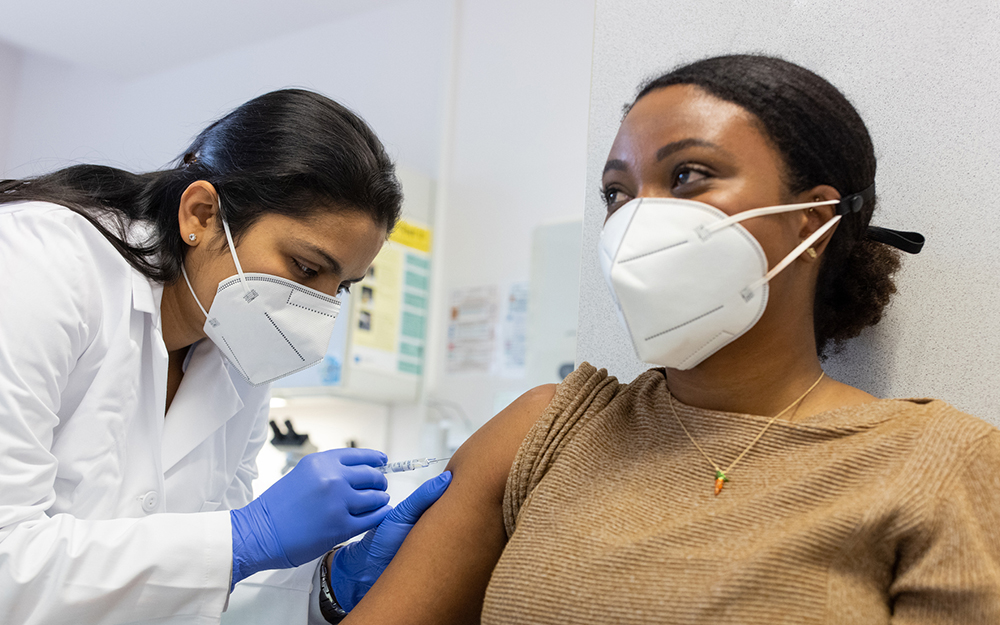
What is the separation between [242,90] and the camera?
438cm

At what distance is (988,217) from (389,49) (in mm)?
3352

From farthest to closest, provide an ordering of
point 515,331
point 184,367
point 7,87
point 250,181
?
point 7,87
point 515,331
point 184,367
point 250,181

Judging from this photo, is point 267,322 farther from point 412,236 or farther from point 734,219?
point 412,236

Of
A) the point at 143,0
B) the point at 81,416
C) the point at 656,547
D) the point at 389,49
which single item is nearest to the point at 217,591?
the point at 81,416

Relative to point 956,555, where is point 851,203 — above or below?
above

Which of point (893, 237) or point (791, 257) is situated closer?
point (791, 257)

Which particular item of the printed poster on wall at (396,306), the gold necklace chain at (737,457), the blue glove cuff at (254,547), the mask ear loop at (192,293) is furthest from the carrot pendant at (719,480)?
the printed poster on wall at (396,306)

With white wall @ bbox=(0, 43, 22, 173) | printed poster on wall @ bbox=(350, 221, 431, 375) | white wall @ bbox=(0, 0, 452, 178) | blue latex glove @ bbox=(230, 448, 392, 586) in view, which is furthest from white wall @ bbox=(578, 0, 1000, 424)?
white wall @ bbox=(0, 43, 22, 173)

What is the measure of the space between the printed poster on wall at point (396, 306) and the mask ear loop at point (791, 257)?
9.13ft

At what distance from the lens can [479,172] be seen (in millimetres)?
3898

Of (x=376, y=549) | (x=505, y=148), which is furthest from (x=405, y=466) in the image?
(x=505, y=148)

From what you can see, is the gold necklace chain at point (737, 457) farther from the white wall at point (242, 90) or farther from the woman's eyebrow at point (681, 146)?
the white wall at point (242, 90)

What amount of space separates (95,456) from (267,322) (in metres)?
0.36

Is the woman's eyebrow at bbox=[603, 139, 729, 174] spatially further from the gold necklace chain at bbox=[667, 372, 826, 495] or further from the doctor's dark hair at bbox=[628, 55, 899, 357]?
the gold necklace chain at bbox=[667, 372, 826, 495]
